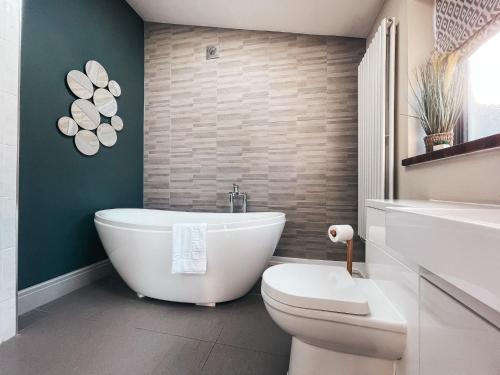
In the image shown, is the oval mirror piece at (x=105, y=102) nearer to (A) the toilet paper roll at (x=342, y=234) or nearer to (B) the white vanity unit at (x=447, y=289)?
(A) the toilet paper roll at (x=342, y=234)

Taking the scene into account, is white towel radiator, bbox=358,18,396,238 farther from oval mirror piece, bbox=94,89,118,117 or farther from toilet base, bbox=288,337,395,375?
oval mirror piece, bbox=94,89,118,117

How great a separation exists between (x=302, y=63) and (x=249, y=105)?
67 cm

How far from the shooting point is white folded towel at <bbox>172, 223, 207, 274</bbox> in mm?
1564

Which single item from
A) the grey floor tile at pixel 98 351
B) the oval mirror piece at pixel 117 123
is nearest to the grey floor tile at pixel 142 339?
the grey floor tile at pixel 98 351

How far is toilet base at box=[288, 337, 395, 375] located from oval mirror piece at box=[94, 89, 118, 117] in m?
2.39

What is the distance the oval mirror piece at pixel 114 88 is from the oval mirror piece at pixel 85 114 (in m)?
0.29

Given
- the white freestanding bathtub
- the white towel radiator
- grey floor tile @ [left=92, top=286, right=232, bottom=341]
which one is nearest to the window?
the white towel radiator

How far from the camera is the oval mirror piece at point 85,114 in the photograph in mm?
1953

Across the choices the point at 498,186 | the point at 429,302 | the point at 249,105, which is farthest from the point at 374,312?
the point at 249,105

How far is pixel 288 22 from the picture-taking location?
226 centimetres

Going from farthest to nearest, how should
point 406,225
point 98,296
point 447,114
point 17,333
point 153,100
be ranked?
point 153,100, point 98,296, point 17,333, point 447,114, point 406,225

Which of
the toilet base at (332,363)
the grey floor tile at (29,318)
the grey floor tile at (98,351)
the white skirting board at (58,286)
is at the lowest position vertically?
the grey floor tile at (98,351)

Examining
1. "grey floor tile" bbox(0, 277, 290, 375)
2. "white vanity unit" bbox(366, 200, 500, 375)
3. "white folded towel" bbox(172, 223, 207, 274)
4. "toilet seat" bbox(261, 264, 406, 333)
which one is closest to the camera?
"white vanity unit" bbox(366, 200, 500, 375)

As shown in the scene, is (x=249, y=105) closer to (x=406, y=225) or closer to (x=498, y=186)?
(x=498, y=186)
